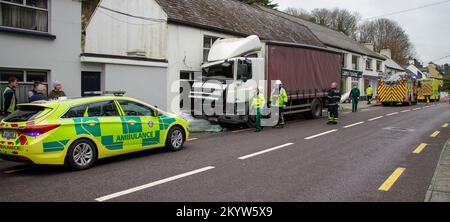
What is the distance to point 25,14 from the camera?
1243 centimetres

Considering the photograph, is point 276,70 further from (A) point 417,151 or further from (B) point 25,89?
Result: (B) point 25,89

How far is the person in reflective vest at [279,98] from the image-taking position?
15.0 m

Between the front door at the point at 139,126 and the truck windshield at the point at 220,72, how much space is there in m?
5.58

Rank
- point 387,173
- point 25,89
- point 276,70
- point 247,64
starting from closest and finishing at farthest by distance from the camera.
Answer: point 387,173
point 25,89
point 247,64
point 276,70

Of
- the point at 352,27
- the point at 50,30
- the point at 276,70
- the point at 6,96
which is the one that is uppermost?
the point at 352,27

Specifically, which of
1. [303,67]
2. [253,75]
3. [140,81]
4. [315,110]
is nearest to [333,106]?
[303,67]

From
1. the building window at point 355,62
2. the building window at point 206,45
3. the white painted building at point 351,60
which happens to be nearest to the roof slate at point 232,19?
the building window at point 206,45

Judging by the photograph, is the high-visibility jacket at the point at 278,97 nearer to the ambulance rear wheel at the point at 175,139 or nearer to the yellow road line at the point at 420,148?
the yellow road line at the point at 420,148

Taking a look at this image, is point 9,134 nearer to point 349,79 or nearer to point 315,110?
point 315,110

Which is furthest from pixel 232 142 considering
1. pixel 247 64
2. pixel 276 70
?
pixel 276 70

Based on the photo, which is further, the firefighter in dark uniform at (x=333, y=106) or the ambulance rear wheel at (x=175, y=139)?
the firefighter in dark uniform at (x=333, y=106)

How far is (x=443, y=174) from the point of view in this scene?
6.98m
